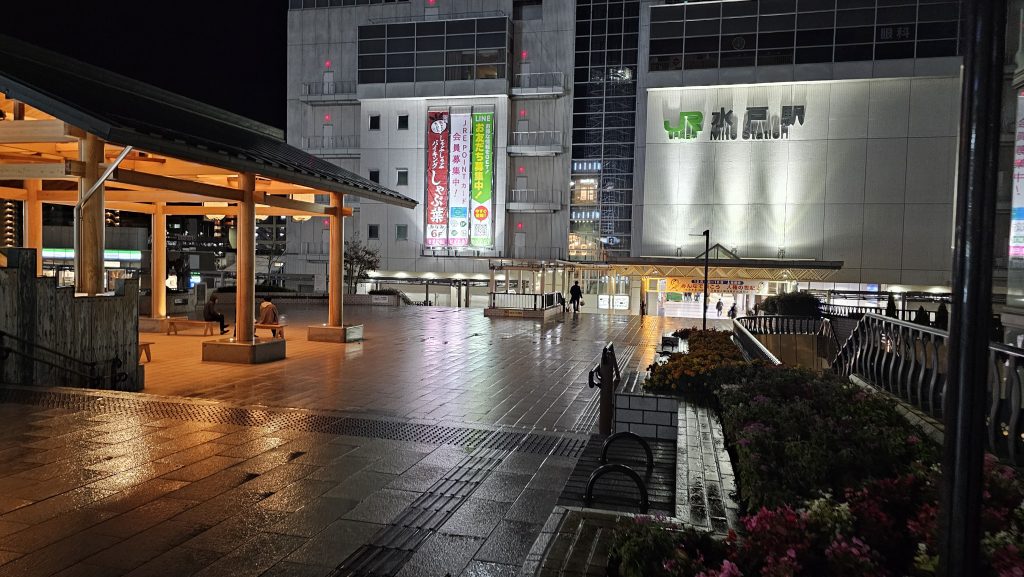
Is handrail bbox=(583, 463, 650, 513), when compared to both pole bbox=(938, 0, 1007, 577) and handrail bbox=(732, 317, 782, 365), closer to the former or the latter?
pole bbox=(938, 0, 1007, 577)

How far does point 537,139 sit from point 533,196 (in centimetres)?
366

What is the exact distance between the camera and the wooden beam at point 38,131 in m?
9.31

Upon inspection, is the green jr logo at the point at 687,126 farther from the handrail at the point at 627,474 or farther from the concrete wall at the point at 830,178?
the handrail at the point at 627,474

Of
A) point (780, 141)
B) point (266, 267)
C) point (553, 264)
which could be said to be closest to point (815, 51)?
point (780, 141)

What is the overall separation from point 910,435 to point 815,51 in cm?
3953

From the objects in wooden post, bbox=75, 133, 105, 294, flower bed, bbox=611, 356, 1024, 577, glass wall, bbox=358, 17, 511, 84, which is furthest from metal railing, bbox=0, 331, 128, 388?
glass wall, bbox=358, 17, 511, 84

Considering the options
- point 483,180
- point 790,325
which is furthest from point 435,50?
point 790,325

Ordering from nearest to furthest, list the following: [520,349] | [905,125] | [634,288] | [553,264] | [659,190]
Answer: [520,349]
[553,264]
[905,125]
[659,190]
[634,288]

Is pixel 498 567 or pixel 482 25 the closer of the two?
pixel 498 567

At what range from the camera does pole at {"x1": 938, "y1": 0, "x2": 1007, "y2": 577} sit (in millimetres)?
1855

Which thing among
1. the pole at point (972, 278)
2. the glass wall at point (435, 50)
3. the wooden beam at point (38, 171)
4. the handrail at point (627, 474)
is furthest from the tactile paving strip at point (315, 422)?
the glass wall at point (435, 50)

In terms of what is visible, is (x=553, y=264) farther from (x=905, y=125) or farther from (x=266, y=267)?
(x=266, y=267)

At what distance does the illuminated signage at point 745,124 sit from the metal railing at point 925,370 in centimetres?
3156

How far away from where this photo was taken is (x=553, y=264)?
28.5 meters
